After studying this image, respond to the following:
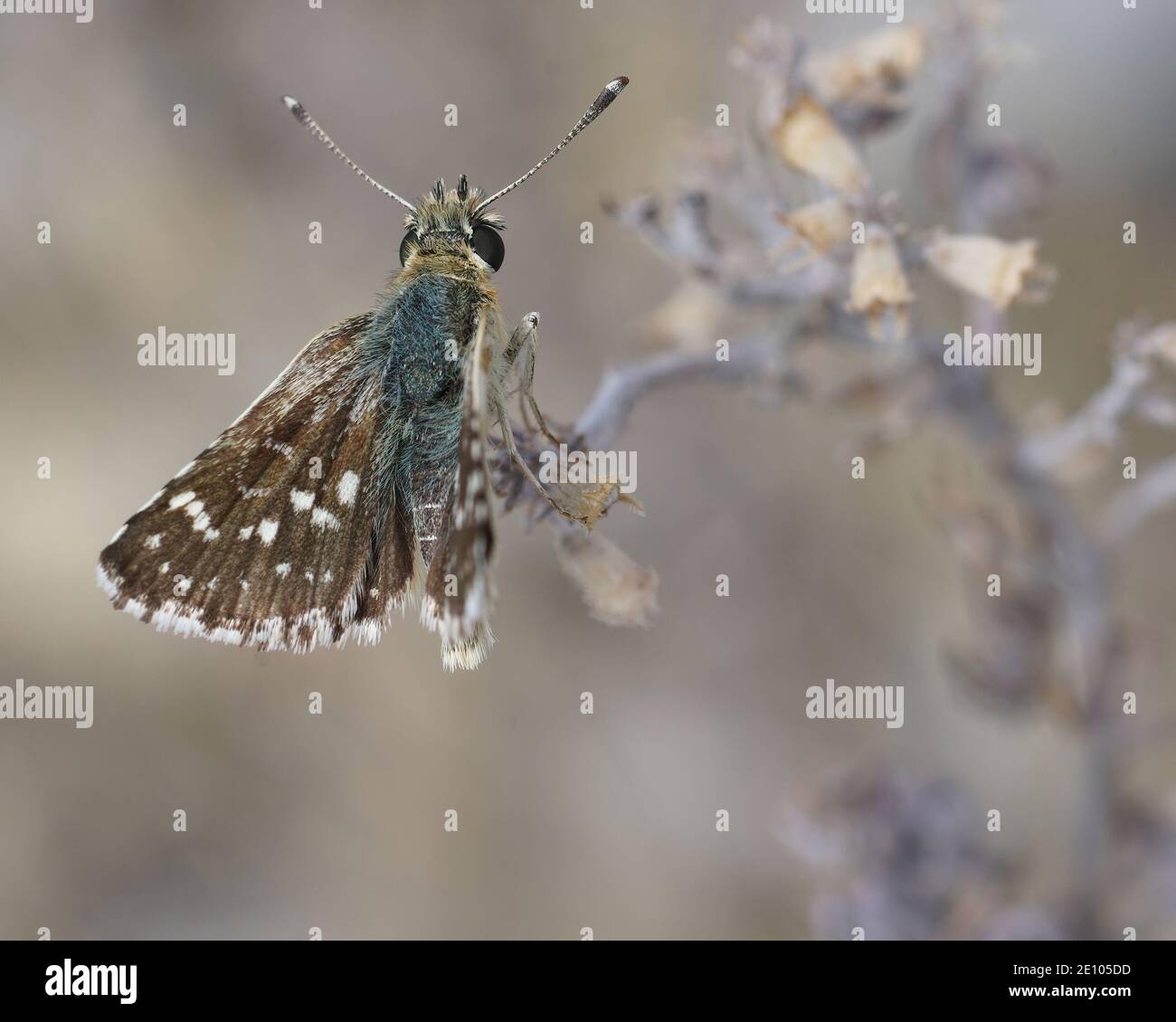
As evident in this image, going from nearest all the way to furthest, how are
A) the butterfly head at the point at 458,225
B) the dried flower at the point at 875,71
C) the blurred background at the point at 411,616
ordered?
the dried flower at the point at 875,71, the butterfly head at the point at 458,225, the blurred background at the point at 411,616

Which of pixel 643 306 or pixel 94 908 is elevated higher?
pixel 643 306

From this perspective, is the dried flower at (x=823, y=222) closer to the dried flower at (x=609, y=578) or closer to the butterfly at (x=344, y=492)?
the butterfly at (x=344, y=492)

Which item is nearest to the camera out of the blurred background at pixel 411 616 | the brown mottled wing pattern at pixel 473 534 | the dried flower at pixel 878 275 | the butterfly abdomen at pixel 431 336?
the brown mottled wing pattern at pixel 473 534

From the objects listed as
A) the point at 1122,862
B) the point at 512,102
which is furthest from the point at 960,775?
the point at 512,102

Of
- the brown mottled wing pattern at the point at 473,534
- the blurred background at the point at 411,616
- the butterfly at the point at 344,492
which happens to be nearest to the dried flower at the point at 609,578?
the brown mottled wing pattern at the point at 473,534

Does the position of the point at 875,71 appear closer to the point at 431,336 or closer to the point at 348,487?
the point at 431,336

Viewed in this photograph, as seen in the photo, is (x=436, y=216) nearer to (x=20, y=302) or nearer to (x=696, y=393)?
(x=696, y=393)

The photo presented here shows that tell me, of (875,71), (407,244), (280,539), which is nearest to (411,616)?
(280,539)
